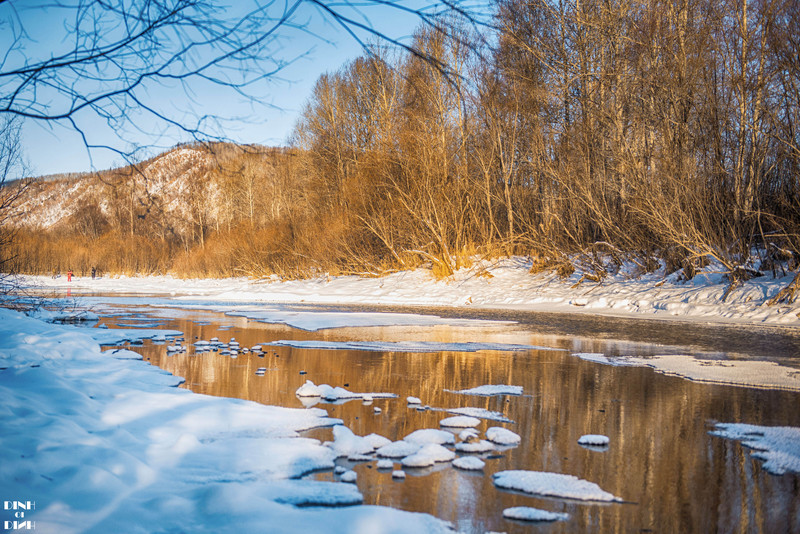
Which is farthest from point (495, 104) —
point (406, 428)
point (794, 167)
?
point (406, 428)

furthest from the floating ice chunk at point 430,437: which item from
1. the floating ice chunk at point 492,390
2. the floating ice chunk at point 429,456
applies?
the floating ice chunk at point 492,390

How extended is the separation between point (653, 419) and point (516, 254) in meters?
17.8

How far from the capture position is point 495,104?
19375 mm

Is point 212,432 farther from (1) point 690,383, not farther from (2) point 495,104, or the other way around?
(2) point 495,104

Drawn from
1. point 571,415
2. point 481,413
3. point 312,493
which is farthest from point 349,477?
point 571,415

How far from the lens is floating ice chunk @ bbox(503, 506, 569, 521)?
2414 mm

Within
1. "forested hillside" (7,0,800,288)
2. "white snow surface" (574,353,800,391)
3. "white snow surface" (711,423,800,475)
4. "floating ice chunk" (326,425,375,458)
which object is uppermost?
"forested hillside" (7,0,800,288)

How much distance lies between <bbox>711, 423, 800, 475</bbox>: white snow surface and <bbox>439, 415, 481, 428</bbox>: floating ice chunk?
158 cm

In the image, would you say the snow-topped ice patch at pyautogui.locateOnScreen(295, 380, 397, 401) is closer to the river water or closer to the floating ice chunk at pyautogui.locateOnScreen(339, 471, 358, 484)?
the river water

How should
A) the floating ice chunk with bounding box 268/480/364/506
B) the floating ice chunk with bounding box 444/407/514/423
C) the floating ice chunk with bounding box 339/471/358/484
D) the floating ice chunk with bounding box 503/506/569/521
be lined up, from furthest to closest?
the floating ice chunk with bounding box 444/407/514/423 < the floating ice chunk with bounding box 339/471/358/484 < the floating ice chunk with bounding box 268/480/364/506 < the floating ice chunk with bounding box 503/506/569/521

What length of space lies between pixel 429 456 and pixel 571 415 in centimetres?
149

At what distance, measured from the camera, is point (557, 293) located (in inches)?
647

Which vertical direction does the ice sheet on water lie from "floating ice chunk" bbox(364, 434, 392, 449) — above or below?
above

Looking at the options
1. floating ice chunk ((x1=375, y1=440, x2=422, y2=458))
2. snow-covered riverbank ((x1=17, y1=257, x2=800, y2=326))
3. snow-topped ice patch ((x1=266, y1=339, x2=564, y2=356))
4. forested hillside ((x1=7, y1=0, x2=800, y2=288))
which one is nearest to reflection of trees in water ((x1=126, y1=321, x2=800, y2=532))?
floating ice chunk ((x1=375, y1=440, x2=422, y2=458))
